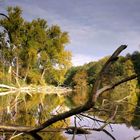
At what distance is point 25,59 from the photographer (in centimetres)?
3819

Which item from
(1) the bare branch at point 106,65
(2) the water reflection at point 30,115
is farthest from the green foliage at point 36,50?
(1) the bare branch at point 106,65

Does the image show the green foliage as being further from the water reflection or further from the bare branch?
the bare branch

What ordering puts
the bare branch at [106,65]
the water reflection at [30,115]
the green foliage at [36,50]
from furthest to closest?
the green foliage at [36,50] → the water reflection at [30,115] → the bare branch at [106,65]

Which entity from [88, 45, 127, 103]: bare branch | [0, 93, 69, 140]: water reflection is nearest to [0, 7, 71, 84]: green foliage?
[0, 93, 69, 140]: water reflection

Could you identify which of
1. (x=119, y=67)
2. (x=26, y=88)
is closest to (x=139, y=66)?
(x=119, y=67)

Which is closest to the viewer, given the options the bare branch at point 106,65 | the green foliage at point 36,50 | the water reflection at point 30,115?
the bare branch at point 106,65

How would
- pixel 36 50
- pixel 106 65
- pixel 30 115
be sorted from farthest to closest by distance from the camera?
pixel 36 50
pixel 30 115
pixel 106 65

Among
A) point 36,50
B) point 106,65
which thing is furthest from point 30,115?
point 36,50

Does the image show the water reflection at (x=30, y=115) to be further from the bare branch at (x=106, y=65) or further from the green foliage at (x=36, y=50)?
the green foliage at (x=36, y=50)

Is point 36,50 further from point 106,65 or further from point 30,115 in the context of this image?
point 106,65

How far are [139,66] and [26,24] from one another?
2630 centimetres

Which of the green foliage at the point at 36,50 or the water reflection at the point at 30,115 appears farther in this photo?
the green foliage at the point at 36,50

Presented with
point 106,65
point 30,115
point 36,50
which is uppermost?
point 36,50

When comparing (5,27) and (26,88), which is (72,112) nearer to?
(26,88)
